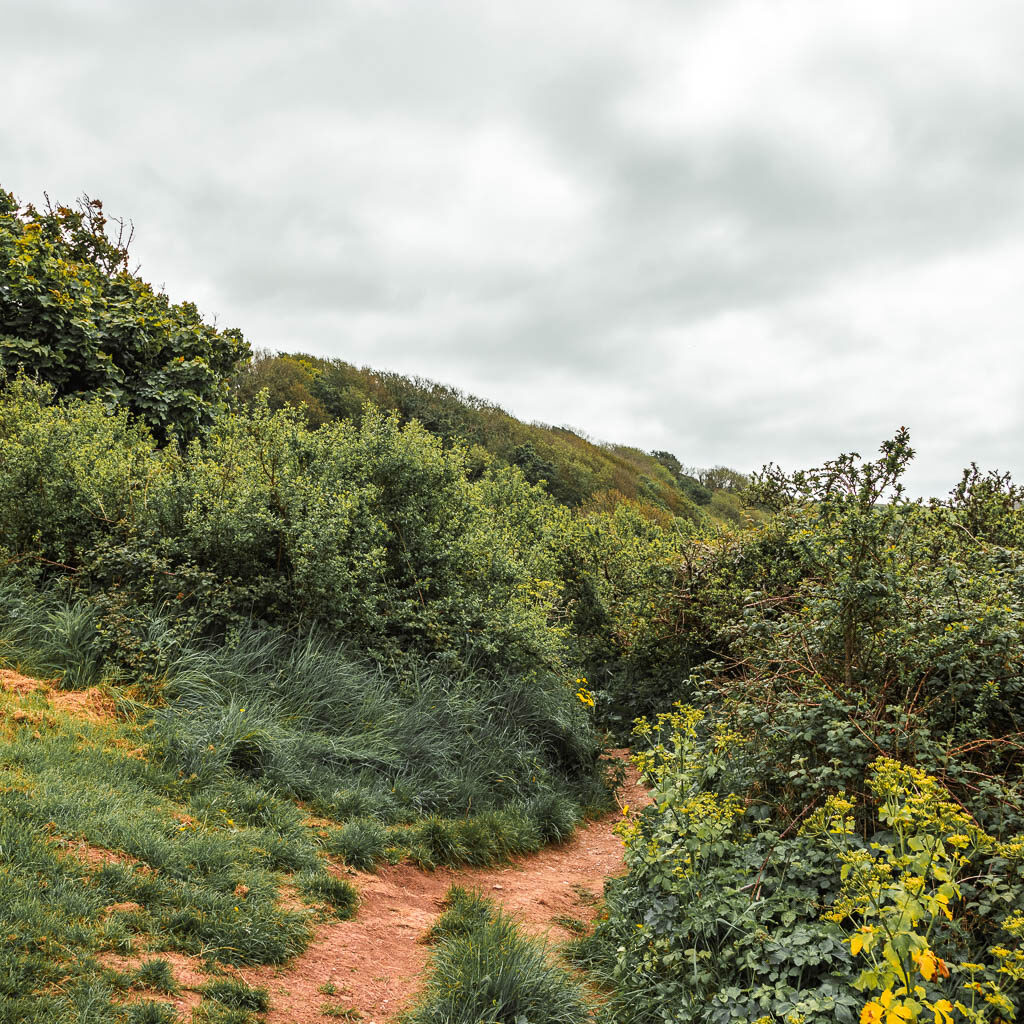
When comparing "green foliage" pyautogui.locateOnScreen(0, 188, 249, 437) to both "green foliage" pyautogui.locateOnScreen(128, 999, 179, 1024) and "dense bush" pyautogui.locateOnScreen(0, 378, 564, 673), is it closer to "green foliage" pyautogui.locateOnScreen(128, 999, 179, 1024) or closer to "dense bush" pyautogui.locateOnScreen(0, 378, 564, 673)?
"dense bush" pyautogui.locateOnScreen(0, 378, 564, 673)

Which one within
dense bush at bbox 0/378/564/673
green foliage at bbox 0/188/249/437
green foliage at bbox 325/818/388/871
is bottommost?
green foliage at bbox 325/818/388/871

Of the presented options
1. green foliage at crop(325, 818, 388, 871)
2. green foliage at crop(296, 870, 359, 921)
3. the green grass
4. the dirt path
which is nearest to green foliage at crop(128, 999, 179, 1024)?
Answer: the green grass

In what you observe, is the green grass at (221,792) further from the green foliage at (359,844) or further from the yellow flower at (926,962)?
the yellow flower at (926,962)

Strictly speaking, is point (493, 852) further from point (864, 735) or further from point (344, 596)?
point (864, 735)

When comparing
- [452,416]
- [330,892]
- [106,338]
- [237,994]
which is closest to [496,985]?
[237,994]

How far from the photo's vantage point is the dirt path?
3230 millimetres

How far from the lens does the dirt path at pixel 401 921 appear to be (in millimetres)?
3230

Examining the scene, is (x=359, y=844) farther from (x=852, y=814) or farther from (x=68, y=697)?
(x=852, y=814)

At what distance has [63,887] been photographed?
10.0ft

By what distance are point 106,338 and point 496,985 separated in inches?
Result: 378

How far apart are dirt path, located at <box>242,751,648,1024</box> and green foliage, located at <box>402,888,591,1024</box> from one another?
8.2 inches

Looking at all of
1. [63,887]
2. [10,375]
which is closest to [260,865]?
[63,887]

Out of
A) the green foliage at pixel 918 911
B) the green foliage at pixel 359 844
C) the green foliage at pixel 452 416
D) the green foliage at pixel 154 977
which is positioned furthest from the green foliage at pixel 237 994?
the green foliage at pixel 452 416

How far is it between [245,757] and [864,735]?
12.1 ft
